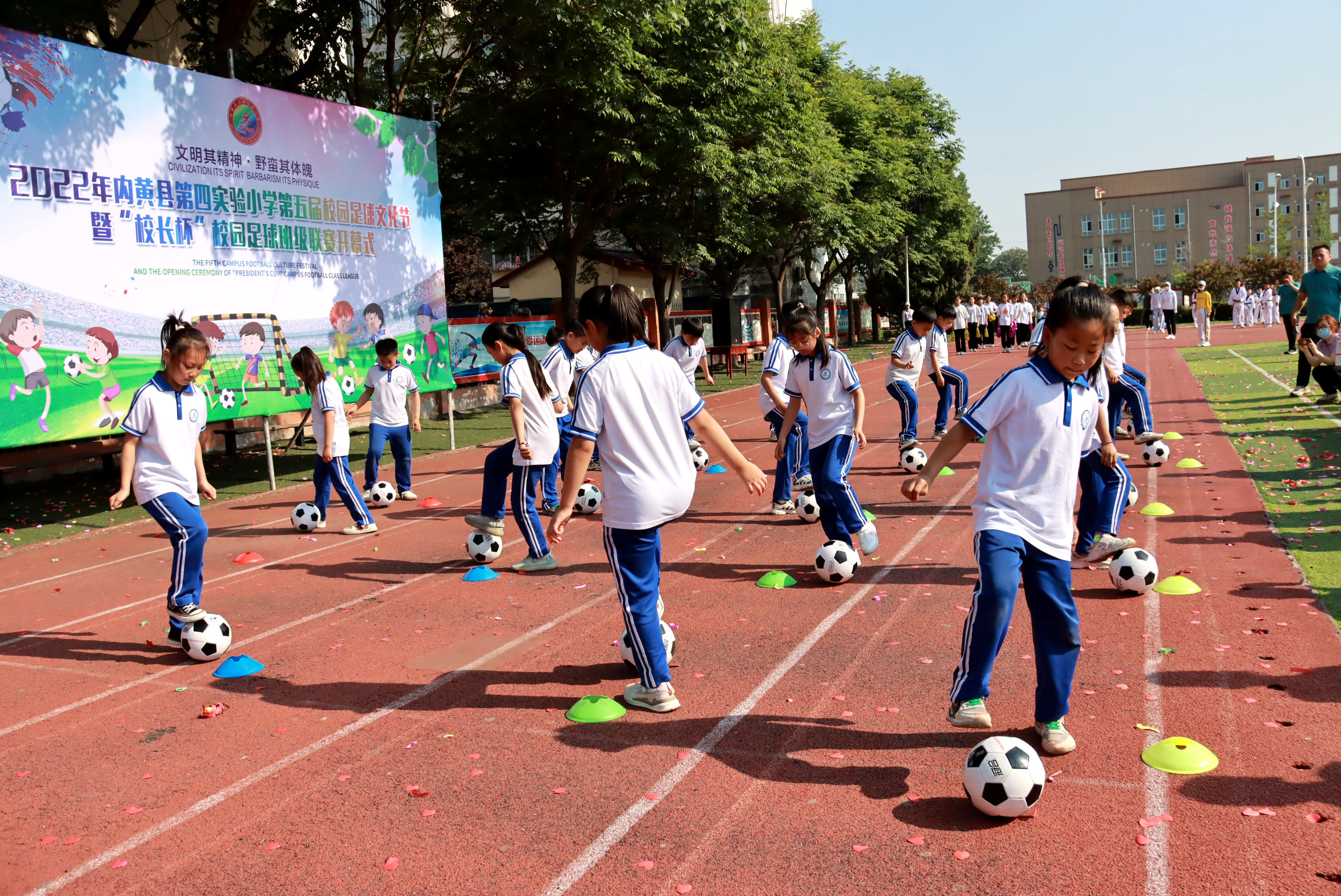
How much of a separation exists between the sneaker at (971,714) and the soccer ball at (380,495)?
8.80m

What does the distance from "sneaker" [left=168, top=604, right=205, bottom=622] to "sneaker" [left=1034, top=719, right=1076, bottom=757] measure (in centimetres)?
507

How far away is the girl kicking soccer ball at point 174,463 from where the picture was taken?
20.9 ft

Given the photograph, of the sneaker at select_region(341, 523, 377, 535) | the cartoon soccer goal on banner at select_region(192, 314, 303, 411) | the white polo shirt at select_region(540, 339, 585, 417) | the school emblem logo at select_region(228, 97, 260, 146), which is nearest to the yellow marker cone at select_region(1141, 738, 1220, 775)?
the white polo shirt at select_region(540, 339, 585, 417)

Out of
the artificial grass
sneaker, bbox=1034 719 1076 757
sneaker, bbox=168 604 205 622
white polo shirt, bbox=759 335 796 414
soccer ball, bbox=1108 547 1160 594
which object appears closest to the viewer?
sneaker, bbox=1034 719 1076 757

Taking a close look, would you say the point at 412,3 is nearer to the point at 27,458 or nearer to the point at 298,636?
the point at 27,458

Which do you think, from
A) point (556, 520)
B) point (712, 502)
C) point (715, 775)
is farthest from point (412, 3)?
point (715, 775)

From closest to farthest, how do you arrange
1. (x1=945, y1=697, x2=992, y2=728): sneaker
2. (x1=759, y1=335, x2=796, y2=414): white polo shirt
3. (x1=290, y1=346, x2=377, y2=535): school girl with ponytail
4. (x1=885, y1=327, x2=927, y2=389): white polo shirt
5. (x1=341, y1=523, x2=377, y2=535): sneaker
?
1. (x1=945, y1=697, x2=992, y2=728): sneaker
2. (x1=759, y1=335, x2=796, y2=414): white polo shirt
3. (x1=290, y1=346, x2=377, y2=535): school girl with ponytail
4. (x1=341, y1=523, x2=377, y2=535): sneaker
5. (x1=885, y1=327, x2=927, y2=389): white polo shirt

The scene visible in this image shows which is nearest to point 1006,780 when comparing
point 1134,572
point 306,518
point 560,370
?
point 1134,572

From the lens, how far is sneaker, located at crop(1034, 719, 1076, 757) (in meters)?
4.38

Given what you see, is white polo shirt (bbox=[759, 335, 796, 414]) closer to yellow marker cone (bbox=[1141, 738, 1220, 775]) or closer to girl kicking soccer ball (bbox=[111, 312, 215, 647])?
girl kicking soccer ball (bbox=[111, 312, 215, 647])

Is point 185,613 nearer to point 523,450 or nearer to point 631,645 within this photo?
point 523,450

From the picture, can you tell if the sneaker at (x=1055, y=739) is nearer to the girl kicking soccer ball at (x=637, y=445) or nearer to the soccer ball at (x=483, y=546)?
the girl kicking soccer ball at (x=637, y=445)

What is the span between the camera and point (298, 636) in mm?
6949

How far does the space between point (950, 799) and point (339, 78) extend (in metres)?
18.9
